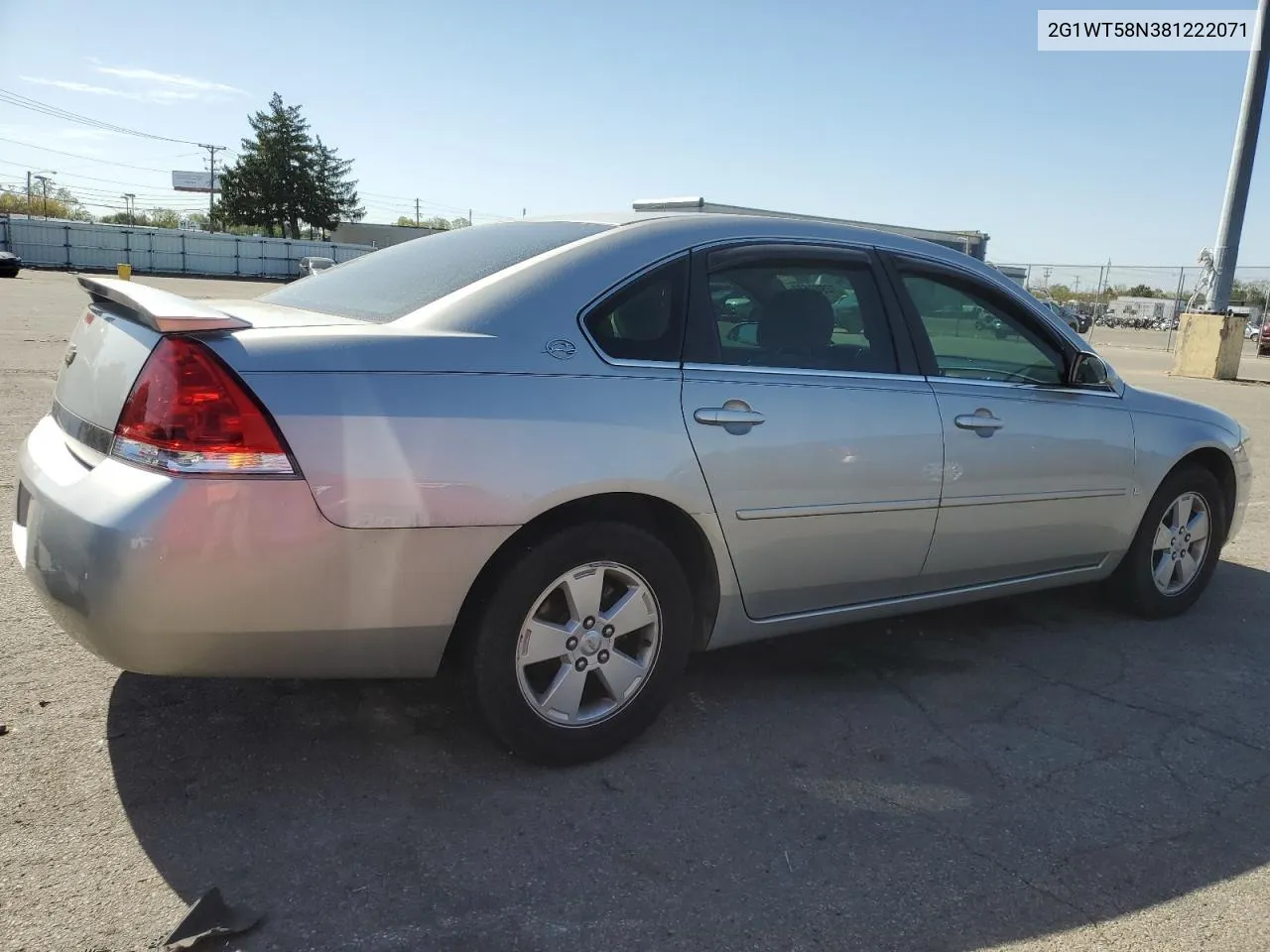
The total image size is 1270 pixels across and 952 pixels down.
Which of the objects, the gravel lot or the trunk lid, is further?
the trunk lid

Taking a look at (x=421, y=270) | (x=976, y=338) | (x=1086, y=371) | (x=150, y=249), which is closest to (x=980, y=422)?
(x=976, y=338)

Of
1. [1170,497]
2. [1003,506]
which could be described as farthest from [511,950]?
[1170,497]

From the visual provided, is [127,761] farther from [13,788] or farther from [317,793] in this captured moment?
[317,793]

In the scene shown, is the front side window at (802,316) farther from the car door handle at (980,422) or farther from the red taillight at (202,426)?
the red taillight at (202,426)

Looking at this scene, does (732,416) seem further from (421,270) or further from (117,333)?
(117,333)

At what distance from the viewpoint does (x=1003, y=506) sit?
3830mm

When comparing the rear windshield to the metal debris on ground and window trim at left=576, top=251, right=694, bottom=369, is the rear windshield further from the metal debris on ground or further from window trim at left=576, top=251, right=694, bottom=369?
the metal debris on ground

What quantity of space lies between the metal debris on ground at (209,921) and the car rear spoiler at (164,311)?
1.33m

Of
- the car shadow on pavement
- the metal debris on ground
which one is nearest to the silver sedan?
the car shadow on pavement

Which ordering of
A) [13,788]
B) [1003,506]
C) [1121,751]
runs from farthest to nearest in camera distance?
[1003,506]
[1121,751]
[13,788]

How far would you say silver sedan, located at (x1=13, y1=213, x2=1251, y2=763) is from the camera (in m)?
2.44

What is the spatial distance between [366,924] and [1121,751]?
8.14 ft

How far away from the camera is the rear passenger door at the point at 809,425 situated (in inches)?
122

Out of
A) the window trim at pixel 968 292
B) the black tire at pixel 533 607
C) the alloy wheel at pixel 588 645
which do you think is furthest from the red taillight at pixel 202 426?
the window trim at pixel 968 292
